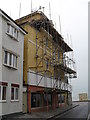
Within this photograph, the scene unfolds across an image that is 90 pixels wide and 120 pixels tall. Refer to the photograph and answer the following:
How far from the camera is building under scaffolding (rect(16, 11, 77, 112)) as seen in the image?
20500 millimetres

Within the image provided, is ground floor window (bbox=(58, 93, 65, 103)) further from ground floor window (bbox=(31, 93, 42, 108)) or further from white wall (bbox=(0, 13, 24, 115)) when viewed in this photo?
white wall (bbox=(0, 13, 24, 115))

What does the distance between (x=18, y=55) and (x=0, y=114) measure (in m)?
5.47

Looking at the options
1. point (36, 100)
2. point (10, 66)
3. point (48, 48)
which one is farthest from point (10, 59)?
point (48, 48)

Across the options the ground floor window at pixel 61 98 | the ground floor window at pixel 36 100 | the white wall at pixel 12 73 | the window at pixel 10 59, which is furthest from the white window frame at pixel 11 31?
the ground floor window at pixel 61 98

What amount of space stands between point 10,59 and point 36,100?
647 cm

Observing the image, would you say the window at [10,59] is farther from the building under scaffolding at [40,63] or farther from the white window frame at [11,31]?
the building under scaffolding at [40,63]

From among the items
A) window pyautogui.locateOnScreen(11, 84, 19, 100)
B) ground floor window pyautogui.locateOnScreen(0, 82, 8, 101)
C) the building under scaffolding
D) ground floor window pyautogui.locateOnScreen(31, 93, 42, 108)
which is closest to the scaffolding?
the building under scaffolding

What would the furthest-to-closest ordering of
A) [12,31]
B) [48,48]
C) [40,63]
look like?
1. [48,48]
2. [40,63]
3. [12,31]

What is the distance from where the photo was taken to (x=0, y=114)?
50.3 ft

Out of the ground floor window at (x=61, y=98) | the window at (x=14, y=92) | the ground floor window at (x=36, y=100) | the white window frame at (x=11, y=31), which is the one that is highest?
the white window frame at (x=11, y=31)

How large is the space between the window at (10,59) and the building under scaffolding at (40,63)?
219 centimetres

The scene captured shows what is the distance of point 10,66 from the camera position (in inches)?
669

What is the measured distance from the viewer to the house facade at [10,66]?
16120mm

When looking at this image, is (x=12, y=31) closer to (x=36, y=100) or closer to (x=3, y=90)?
(x=3, y=90)
